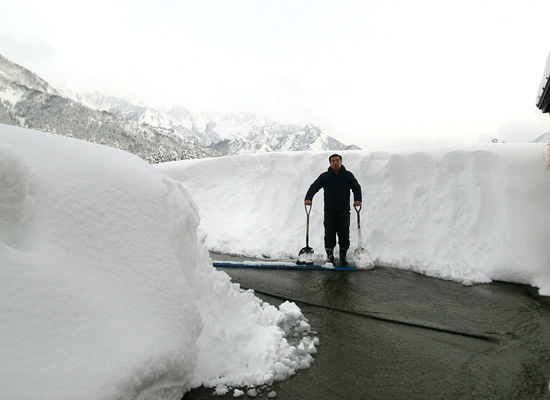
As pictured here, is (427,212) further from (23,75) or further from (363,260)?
(23,75)

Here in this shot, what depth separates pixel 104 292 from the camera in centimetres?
204

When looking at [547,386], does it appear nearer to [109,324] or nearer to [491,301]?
[491,301]

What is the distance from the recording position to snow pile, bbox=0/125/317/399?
1.66 metres

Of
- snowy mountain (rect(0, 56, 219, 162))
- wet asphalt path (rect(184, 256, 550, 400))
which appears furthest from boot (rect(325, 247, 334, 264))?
snowy mountain (rect(0, 56, 219, 162))

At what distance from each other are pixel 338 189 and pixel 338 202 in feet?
0.89

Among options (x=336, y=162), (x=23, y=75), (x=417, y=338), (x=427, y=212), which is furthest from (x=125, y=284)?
(x=23, y=75)

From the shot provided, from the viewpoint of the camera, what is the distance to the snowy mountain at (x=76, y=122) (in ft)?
402

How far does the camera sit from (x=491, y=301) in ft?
14.9

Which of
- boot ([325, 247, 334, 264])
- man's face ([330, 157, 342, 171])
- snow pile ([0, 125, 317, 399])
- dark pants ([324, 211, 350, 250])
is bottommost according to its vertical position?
boot ([325, 247, 334, 264])

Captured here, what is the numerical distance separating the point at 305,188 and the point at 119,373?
7862mm

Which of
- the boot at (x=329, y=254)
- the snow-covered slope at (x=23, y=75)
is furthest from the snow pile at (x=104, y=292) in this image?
the snow-covered slope at (x=23, y=75)

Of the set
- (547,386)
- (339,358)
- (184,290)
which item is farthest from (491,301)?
(184,290)

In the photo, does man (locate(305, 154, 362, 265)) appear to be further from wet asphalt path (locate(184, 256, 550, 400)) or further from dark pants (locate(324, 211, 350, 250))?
wet asphalt path (locate(184, 256, 550, 400))

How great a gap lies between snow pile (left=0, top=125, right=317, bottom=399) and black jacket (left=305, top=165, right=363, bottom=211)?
12.2 feet
